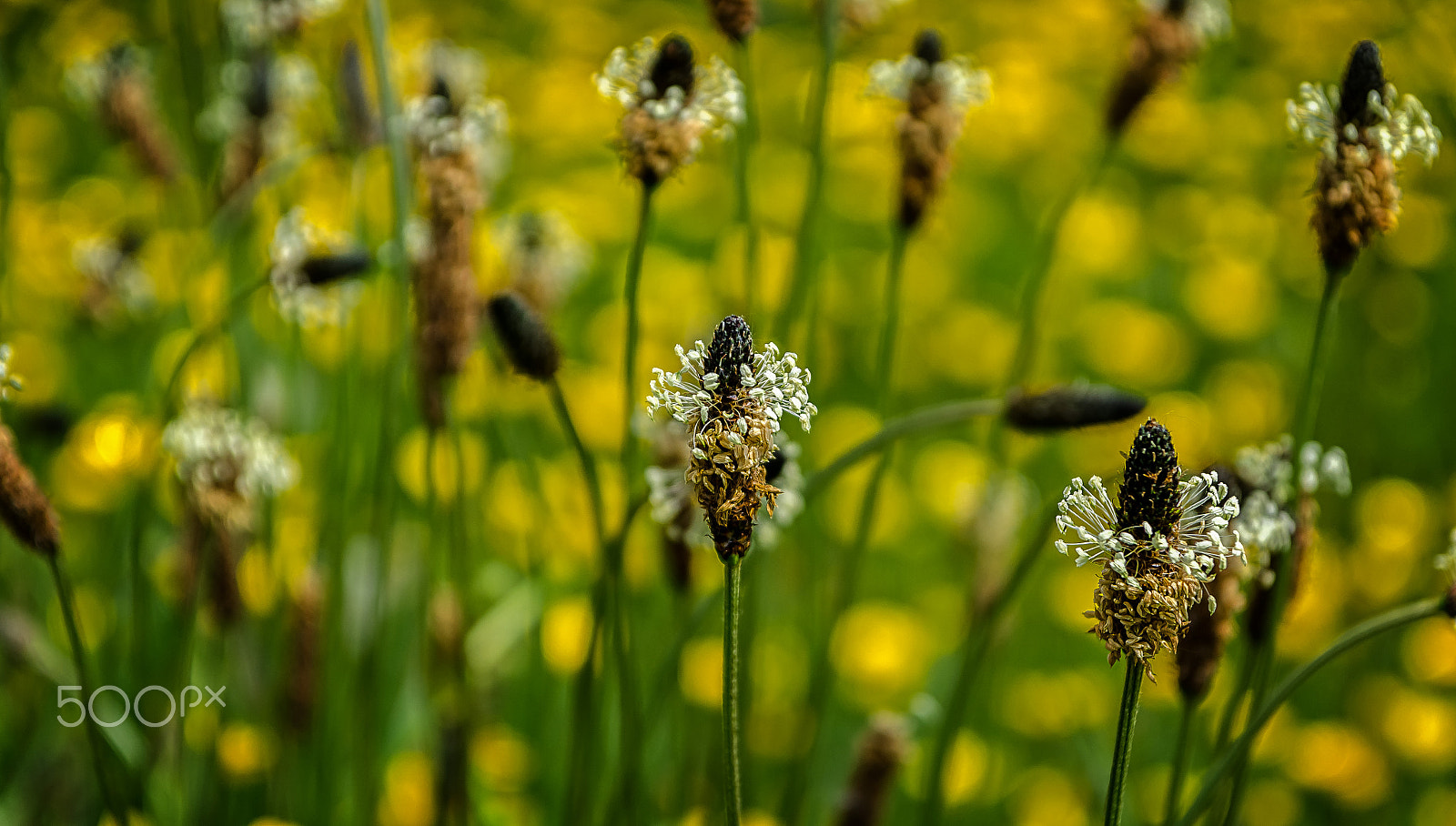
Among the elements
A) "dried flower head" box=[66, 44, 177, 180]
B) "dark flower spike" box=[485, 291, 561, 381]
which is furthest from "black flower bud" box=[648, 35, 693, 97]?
"dried flower head" box=[66, 44, 177, 180]

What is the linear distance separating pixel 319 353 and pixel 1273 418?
220 centimetres

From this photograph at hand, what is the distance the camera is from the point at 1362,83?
0.94 metres

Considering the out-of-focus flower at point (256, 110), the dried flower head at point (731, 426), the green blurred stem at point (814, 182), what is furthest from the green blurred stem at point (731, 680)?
the out-of-focus flower at point (256, 110)

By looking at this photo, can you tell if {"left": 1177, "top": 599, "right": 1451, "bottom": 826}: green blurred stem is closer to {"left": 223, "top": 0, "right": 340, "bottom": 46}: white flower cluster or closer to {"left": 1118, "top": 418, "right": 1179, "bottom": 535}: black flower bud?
{"left": 1118, "top": 418, "right": 1179, "bottom": 535}: black flower bud

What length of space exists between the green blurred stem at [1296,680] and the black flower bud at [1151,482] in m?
0.27

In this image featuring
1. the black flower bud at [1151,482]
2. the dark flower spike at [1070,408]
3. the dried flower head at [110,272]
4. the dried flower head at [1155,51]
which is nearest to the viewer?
the black flower bud at [1151,482]

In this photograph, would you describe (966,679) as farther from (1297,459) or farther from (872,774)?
(1297,459)

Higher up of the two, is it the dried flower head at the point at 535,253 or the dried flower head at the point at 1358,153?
the dried flower head at the point at 1358,153

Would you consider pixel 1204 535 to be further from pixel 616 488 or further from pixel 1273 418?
pixel 1273 418

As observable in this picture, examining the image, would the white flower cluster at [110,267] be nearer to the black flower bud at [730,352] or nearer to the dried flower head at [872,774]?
the dried flower head at [872,774]

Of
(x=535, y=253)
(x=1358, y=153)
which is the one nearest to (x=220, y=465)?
(x=535, y=253)

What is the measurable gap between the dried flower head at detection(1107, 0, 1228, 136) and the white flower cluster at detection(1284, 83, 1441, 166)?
0.49 metres

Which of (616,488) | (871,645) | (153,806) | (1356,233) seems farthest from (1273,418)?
(153,806)

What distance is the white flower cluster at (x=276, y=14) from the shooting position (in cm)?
155
